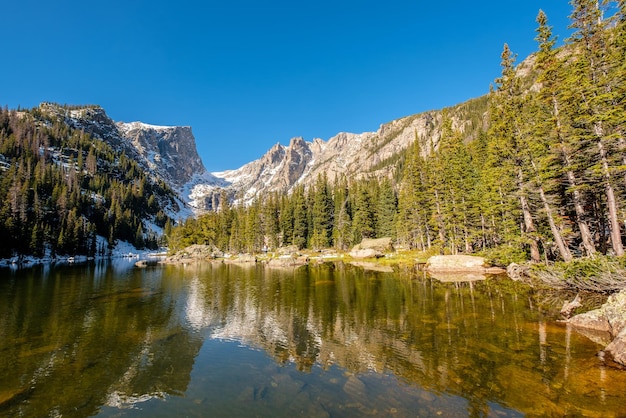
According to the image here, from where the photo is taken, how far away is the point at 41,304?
1089 inches

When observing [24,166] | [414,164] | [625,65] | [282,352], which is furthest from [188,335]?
[24,166]

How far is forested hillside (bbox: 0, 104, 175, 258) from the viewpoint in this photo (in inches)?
3883

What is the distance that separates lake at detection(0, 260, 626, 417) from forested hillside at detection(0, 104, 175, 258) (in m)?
98.5

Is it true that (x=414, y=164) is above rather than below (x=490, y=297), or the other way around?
above

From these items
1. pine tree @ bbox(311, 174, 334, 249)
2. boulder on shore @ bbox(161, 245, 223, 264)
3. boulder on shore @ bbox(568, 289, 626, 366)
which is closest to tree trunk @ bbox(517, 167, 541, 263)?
boulder on shore @ bbox(568, 289, 626, 366)

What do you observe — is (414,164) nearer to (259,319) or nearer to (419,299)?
(419,299)

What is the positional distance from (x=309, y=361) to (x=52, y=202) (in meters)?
157

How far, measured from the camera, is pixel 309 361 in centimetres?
1396

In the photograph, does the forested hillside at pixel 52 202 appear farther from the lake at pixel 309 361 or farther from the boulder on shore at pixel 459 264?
the boulder on shore at pixel 459 264

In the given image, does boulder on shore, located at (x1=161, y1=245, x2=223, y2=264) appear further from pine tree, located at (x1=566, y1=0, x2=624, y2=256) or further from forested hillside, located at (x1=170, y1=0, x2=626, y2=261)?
pine tree, located at (x1=566, y1=0, x2=624, y2=256)

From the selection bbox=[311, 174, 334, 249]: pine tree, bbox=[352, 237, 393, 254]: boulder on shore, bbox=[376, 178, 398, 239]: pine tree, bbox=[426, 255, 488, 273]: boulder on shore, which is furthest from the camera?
bbox=[311, 174, 334, 249]: pine tree

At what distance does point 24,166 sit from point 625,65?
8064 inches

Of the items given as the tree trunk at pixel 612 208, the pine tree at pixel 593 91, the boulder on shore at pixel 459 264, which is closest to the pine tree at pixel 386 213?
the boulder on shore at pixel 459 264

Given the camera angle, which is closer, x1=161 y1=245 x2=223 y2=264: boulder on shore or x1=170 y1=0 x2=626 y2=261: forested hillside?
x1=170 y1=0 x2=626 y2=261: forested hillside
